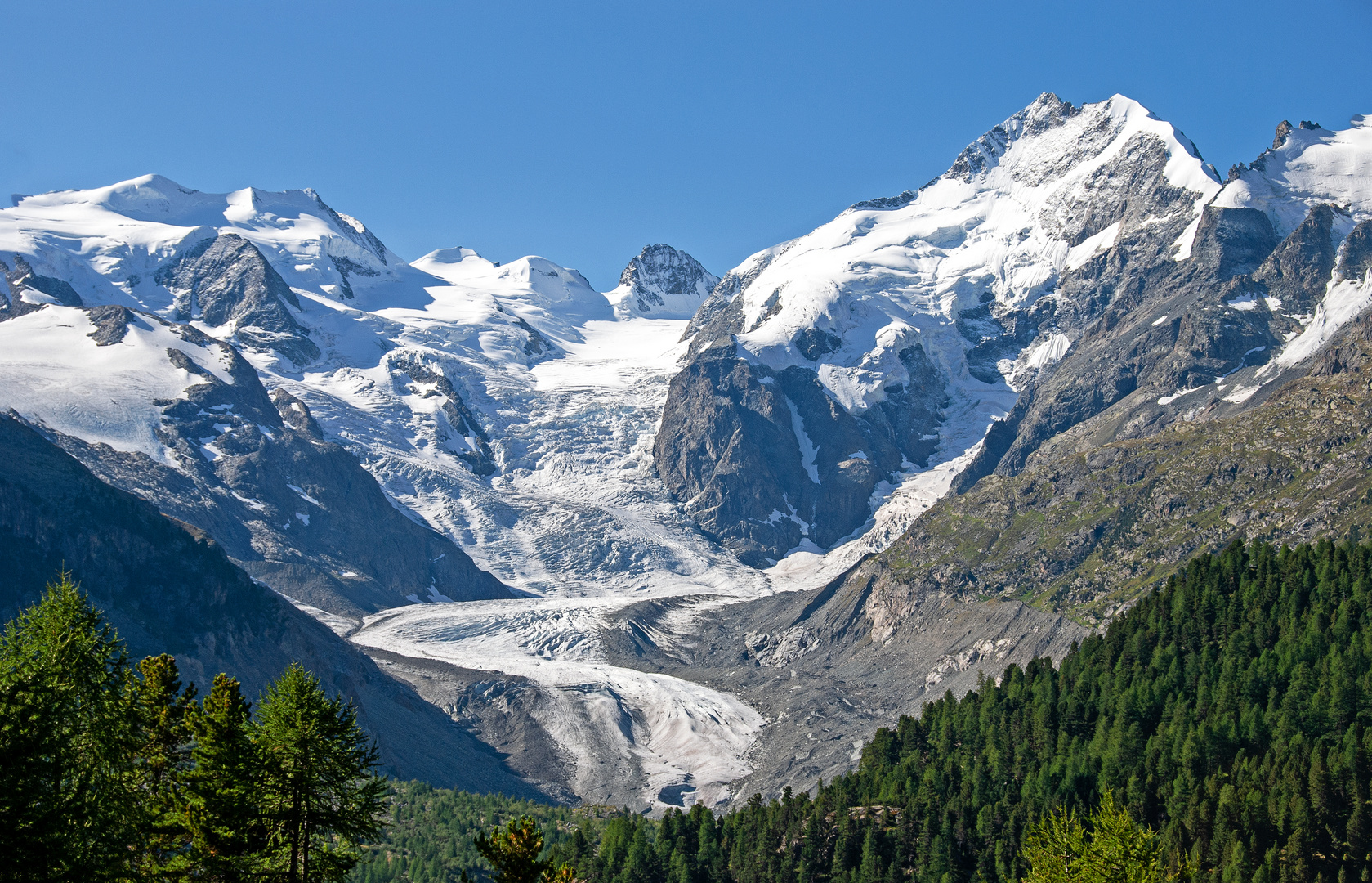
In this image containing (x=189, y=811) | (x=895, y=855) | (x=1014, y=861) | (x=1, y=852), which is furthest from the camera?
(x=895, y=855)

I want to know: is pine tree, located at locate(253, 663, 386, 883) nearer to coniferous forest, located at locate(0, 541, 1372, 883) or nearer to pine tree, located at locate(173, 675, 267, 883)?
coniferous forest, located at locate(0, 541, 1372, 883)

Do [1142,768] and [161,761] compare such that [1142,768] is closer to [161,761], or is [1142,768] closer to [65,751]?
[161,761]

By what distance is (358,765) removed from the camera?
132ft

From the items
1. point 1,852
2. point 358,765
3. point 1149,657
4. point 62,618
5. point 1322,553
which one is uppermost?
point 1322,553

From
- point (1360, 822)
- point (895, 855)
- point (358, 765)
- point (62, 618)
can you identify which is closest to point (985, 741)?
point (895, 855)

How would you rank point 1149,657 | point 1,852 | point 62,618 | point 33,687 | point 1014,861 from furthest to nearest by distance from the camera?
point 1149,657
point 1014,861
point 62,618
point 33,687
point 1,852

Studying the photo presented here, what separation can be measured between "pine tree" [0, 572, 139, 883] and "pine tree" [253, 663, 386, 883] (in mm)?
4011

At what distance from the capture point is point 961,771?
125m

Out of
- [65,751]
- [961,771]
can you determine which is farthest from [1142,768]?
[65,751]

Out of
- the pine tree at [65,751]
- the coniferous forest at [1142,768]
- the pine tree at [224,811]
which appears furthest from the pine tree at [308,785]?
the coniferous forest at [1142,768]

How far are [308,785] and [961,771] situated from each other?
9705 cm

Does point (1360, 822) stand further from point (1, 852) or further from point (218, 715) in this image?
→ point (1, 852)

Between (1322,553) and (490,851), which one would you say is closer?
(490,851)

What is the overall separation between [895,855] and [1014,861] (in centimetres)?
1207
